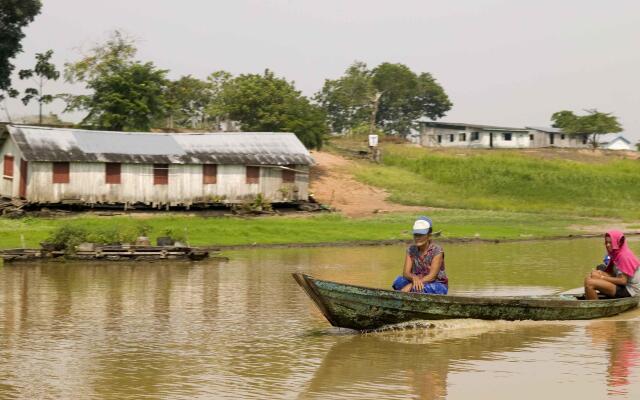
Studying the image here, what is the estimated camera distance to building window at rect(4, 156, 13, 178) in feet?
125

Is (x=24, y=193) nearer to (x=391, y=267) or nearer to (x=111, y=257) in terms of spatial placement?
(x=111, y=257)

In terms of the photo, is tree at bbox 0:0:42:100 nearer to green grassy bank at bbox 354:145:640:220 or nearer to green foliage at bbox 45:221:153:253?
green grassy bank at bbox 354:145:640:220

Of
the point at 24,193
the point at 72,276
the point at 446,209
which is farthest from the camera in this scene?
the point at 446,209

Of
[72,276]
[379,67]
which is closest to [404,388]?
[72,276]

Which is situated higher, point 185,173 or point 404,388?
point 185,173

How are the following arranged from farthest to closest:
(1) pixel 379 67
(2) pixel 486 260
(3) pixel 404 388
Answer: (1) pixel 379 67
(2) pixel 486 260
(3) pixel 404 388

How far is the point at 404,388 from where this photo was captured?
1060 centimetres

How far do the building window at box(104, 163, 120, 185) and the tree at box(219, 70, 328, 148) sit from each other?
12.3 m

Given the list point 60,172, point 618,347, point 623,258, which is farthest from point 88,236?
point 618,347

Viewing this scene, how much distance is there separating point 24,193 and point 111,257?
14239 millimetres

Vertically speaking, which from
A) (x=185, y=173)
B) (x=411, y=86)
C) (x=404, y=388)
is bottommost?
(x=404, y=388)

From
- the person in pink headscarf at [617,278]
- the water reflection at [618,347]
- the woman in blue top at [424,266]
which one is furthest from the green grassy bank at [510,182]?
the woman in blue top at [424,266]

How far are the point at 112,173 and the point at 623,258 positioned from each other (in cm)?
2627

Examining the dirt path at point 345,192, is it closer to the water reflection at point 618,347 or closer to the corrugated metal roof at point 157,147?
the corrugated metal roof at point 157,147
